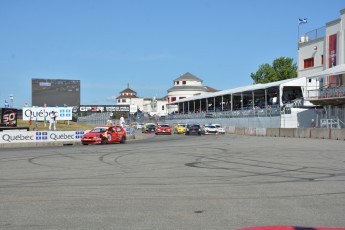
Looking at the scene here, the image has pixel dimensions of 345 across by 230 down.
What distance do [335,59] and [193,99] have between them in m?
36.9

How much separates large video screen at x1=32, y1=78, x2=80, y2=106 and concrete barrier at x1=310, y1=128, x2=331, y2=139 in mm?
30253

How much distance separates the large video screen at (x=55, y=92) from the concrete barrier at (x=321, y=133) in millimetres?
30253

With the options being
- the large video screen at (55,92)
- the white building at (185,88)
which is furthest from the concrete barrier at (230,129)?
the white building at (185,88)

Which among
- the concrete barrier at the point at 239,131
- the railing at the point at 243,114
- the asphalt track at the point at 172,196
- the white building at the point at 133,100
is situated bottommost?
the concrete barrier at the point at 239,131

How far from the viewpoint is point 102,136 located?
108 ft

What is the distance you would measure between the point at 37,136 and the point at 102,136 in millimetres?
5250

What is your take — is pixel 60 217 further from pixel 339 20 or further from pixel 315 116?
pixel 339 20

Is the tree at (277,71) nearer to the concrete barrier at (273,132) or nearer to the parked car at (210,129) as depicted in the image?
the parked car at (210,129)

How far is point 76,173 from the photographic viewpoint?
13.8 metres

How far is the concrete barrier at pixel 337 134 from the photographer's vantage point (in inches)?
1352

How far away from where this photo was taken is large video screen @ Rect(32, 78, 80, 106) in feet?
183

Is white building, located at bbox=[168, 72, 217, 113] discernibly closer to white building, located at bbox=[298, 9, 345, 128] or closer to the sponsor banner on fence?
white building, located at bbox=[298, 9, 345, 128]

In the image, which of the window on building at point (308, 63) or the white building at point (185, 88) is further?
the white building at point (185, 88)

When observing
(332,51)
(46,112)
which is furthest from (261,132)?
(46,112)
